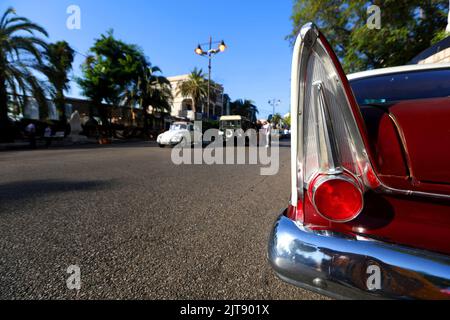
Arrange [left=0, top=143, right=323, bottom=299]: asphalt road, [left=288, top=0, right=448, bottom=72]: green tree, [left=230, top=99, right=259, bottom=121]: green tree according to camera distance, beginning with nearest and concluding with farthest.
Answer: [left=0, top=143, right=323, bottom=299]: asphalt road
[left=288, top=0, right=448, bottom=72]: green tree
[left=230, top=99, right=259, bottom=121]: green tree

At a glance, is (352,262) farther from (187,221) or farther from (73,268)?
(187,221)

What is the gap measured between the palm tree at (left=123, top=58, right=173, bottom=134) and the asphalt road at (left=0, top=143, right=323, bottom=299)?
22.6 meters

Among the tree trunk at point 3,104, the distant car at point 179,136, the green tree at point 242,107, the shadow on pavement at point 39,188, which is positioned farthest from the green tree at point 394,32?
the green tree at point 242,107

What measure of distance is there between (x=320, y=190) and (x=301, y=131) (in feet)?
0.93

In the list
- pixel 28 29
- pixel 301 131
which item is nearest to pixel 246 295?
pixel 301 131

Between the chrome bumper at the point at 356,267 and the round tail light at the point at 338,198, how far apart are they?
84 millimetres

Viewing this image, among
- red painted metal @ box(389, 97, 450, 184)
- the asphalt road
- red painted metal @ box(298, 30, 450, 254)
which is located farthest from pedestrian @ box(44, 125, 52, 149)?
red painted metal @ box(389, 97, 450, 184)

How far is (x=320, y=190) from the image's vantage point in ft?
3.44

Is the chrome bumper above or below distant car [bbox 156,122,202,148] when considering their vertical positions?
below

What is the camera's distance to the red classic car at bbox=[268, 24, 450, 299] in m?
0.91

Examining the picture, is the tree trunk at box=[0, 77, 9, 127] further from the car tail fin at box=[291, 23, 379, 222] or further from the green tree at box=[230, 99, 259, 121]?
the green tree at box=[230, 99, 259, 121]

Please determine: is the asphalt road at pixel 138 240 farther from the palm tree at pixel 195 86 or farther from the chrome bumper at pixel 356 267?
the palm tree at pixel 195 86

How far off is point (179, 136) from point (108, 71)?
15.0 metres

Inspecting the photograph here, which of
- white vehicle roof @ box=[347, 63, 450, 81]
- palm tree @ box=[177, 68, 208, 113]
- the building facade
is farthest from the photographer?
the building facade
